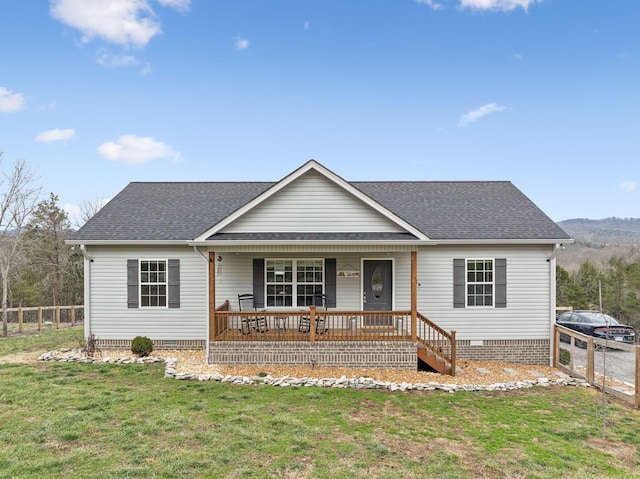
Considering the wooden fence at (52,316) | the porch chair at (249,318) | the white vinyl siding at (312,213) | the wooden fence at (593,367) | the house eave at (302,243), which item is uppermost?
the white vinyl siding at (312,213)

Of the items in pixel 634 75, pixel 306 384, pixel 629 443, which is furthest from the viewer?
pixel 634 75

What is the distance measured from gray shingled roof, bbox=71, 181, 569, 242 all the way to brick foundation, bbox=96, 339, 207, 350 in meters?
3.25

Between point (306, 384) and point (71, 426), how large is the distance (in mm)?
4465

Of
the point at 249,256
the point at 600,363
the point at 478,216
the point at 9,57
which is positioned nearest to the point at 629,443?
the point at 600,363

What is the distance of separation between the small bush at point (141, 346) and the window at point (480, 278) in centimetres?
978

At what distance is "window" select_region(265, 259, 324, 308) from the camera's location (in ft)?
37.8

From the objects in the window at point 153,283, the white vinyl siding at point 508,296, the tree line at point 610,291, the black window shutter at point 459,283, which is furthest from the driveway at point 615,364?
the tree line at point 610,291

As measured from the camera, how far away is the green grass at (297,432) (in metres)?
4.61

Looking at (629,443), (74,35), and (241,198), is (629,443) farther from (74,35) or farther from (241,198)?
(74,35)

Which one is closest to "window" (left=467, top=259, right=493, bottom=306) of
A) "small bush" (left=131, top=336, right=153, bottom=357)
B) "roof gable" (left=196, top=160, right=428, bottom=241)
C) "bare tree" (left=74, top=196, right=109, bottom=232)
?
"roof gable" (left=196, top=160, right=428, bottom=241)

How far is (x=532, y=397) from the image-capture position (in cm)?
782

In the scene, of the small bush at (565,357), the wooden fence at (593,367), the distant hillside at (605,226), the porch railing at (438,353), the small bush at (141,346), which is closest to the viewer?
the wooden fence at (593,367)

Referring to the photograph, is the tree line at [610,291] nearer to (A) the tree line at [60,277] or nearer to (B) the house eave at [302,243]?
(A) the tree line at [60,277]

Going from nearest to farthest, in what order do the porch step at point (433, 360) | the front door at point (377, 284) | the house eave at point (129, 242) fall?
the porch step at point (433, 360) → the house eave at point (129, 242) → the front door at point (377, 284)
